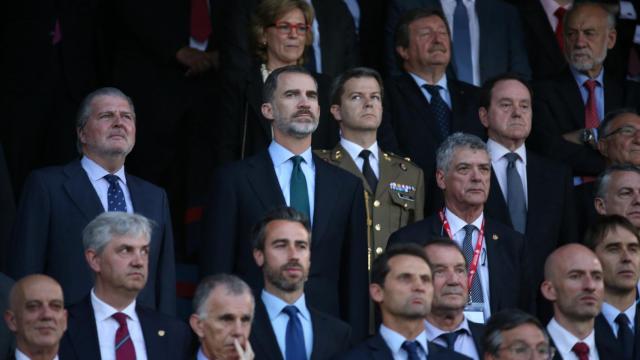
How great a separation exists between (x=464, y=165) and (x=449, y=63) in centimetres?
207

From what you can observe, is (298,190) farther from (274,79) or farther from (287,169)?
(274,79)

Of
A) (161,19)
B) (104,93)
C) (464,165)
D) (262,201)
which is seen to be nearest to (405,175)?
(464,165)

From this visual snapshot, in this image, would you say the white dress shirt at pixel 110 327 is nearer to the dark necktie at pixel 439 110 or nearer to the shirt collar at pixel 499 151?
the shirt collar at pixel 499 151

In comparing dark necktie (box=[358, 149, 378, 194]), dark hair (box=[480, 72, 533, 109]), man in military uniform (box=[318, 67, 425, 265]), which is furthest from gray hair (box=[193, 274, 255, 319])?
dark hair (box=[480, 72, 533, 109])

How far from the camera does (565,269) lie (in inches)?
352

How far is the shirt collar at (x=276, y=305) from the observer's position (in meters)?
8.19

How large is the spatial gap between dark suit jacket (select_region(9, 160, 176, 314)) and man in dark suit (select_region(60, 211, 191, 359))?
1.35ft

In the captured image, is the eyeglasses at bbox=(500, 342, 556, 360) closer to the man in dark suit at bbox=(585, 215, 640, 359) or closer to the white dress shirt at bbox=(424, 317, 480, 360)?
the white dress shirt at bbox=(424, 317, 480, 360)

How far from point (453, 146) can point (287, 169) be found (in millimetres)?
1032

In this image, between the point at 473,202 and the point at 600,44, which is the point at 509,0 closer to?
the point at 600,44

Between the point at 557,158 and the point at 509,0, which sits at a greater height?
the point at 509,0

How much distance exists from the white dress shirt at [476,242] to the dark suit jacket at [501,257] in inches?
0.9

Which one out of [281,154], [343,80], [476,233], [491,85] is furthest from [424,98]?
[281,154]

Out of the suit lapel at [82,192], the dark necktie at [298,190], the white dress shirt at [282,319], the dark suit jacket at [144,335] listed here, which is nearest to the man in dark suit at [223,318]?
the dark suit jacket at [144,335]
